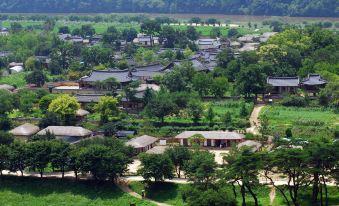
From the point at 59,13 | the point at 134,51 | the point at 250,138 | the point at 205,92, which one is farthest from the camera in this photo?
the point at 59,13

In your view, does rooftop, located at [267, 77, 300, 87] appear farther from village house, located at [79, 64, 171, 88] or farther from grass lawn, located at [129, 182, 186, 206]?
grass lawn, located at [129, 182, 186, 206]

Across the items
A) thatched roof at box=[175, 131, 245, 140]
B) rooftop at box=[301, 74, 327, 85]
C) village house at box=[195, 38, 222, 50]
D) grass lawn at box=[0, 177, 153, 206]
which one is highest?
rooftop at box=[301, 74, 327, 85]

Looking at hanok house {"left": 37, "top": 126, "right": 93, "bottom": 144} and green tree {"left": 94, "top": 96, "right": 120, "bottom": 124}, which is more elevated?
green tree {"left": 94, "top": 96, "right": 120, "bottom": 124}

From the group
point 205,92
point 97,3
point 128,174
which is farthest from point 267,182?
point 97,3

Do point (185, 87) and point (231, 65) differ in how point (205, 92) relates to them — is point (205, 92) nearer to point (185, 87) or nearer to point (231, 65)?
point (185, 87)

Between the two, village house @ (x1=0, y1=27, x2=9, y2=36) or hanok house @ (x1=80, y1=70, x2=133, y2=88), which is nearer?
hanok house @ (x1=80, y1=70, x2=133, y2=88)

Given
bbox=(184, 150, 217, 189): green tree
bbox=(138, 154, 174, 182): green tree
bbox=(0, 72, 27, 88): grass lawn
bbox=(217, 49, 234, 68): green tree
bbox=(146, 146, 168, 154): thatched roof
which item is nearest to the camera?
bbox=(184, 150, 217, 189): green tree

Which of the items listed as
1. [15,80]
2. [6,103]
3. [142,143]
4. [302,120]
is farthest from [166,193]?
[15,80]

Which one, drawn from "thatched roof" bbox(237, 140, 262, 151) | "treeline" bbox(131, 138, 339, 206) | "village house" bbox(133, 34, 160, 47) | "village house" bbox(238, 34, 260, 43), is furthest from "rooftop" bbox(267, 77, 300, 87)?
"village house" bbox(133, 34, 160, 47)
